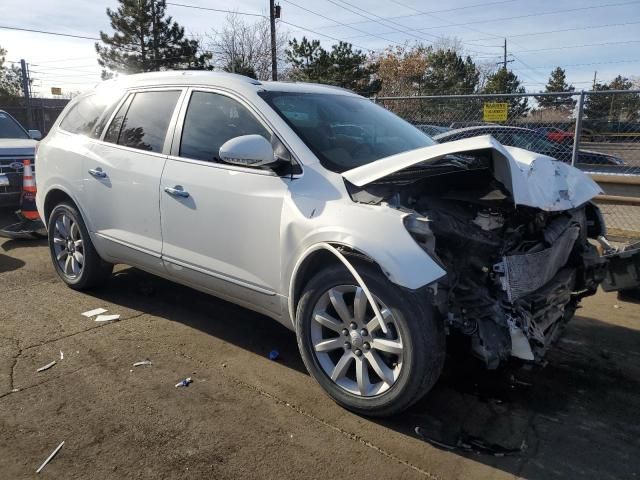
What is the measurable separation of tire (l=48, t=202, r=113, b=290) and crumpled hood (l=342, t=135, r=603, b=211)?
279cm

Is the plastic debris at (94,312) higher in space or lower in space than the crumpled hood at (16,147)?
lower

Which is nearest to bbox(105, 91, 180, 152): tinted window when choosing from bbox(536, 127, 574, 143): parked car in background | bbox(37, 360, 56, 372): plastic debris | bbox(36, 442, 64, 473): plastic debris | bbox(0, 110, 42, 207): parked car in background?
bbox(37, 360, 56, 372): plastic debris

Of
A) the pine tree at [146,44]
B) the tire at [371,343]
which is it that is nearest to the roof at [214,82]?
the tire at [371,343]

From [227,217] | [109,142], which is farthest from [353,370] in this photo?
[109,142]

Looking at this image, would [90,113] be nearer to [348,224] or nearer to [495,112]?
[348,224]

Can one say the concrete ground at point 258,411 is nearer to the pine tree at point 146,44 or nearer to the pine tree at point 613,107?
the pine tree at point 613,107

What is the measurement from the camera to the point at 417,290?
108 inches

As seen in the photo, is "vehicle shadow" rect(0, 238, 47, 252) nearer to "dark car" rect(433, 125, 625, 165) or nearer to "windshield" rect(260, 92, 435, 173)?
"windshield" rect(260, 92, 435, 173)

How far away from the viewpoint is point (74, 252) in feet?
16.3

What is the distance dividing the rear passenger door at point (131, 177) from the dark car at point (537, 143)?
4326 mm

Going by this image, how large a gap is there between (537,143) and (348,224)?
5.86m

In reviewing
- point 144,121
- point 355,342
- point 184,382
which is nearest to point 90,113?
point 144,121

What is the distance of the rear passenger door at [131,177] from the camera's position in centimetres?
406

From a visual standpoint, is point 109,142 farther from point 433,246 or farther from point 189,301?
point 433,246
